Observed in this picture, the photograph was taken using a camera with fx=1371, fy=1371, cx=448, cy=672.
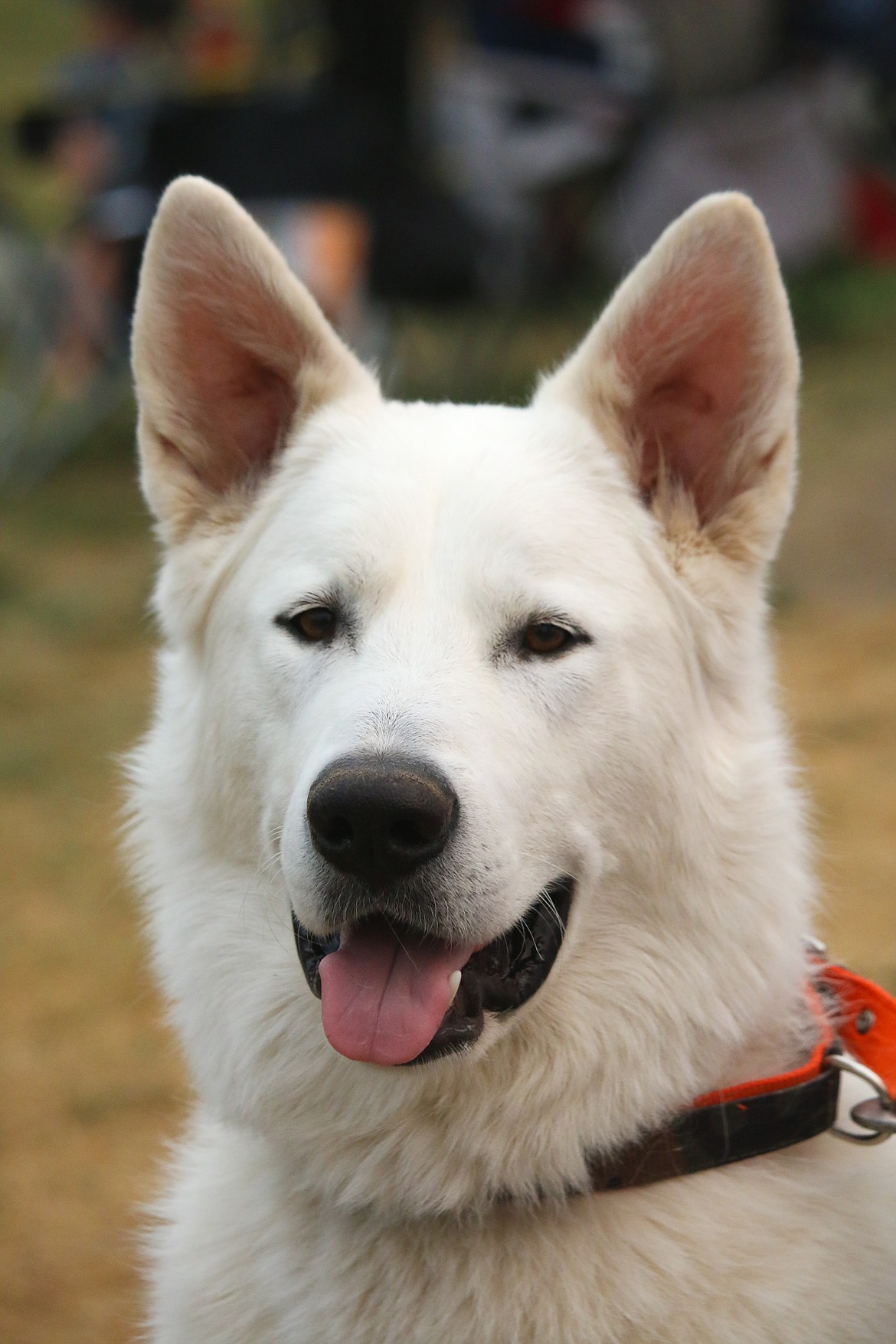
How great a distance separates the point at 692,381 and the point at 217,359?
38.6 inches

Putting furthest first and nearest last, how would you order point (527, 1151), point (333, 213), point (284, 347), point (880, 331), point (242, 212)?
point (880, 331) < point (333, 213) < point (284, 347) < point (242, 212) < point (527, 1151)

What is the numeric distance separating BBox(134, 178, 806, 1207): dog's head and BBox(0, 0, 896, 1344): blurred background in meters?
0.57

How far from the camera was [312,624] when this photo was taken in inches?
99.7

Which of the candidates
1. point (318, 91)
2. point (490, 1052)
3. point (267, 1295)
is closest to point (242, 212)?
point (490, 1052)

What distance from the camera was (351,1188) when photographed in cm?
236

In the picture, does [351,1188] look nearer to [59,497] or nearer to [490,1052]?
[490,1052]

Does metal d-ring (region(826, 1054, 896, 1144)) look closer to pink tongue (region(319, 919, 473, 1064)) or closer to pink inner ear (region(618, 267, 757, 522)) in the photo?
pink tongue (region(319, 919, 473, 1064))

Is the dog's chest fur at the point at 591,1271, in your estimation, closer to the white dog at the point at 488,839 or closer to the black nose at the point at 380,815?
the white dog at the point at 488,839

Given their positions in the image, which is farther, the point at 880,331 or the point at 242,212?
the point at 880,331

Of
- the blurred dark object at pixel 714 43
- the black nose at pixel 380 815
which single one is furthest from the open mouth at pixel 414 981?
the blurred dark object at pixel 714 43

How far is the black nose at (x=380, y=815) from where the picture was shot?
6.71 ft

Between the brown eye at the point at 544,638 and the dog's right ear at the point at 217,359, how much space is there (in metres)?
0.74

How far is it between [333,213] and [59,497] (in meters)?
2.71

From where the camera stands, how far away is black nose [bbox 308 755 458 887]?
80.5 inches
